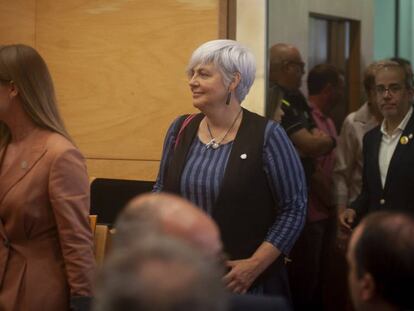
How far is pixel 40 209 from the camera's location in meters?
3.22

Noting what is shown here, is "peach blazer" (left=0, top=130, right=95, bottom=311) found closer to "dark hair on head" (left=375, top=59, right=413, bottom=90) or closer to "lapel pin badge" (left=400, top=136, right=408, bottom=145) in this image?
"lapel pin badge" (left=400, top=136, right=408, bottom=145)

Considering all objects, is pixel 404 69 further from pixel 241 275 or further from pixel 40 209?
pixel 40 209

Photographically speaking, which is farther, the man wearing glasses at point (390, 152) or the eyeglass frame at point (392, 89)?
the eyeglass frame at point (392, 89)

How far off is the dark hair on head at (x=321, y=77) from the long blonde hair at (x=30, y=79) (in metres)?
2.07

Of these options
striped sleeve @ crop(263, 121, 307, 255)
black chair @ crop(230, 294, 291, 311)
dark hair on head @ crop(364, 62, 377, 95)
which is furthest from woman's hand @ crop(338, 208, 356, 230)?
black chair @ crop(230, 294, 291, 311)

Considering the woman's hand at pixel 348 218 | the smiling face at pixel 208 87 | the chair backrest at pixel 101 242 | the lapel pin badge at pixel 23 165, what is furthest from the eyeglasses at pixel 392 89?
the lapel pin badge at pixel 23 165

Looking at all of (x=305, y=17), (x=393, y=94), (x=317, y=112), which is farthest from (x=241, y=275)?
(x=305, y=17)

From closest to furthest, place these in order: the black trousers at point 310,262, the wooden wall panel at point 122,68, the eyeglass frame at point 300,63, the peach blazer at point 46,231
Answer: the peach blazer at point 46,231 → the wooden wall panel at point 122,68 → the eyeglass frame at point 300,63 → the black trousers at point 310,262

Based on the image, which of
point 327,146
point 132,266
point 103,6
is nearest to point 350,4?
point 327,146

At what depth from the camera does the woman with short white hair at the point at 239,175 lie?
3369 millimetres

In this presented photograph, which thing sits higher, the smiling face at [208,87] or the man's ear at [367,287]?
the smiling face at [208,87]

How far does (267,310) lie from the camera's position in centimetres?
225

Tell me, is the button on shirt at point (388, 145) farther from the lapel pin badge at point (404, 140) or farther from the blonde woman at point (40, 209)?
the blonde woman at point (40, 209)

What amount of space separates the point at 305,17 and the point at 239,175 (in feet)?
6.11
